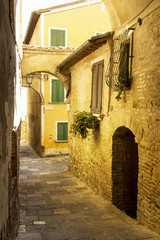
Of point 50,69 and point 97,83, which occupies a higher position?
point 50,69

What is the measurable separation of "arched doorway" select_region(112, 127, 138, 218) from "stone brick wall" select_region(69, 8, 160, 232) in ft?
0.10

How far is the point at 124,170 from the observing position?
736 cm

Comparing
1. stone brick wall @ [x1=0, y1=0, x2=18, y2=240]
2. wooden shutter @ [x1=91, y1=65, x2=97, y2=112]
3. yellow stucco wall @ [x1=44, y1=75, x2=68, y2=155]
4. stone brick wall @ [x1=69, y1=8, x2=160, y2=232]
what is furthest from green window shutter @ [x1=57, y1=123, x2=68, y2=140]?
stone brick wall @ [x1=0, y1=0, x2=18, y2=240]

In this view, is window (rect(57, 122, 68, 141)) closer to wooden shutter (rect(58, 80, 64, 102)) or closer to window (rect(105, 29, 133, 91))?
wooden shutter (rect(58, 80, 64, 102))

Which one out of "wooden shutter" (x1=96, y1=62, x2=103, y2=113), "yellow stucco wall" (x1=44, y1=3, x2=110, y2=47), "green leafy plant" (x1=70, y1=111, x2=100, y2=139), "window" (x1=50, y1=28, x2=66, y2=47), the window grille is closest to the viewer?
the window grille

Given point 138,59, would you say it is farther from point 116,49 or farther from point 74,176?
point 74,176

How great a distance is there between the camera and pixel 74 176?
11070 mm

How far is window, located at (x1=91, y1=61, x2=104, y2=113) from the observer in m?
7.98

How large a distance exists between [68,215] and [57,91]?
10.9 metres

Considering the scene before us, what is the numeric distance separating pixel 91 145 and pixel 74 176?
2.81 meters

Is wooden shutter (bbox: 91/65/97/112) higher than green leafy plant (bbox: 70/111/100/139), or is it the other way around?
wooden shutter (bbox: 91/65/97/112)

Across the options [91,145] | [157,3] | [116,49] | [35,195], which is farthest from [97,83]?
[35,195]

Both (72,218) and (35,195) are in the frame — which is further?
(35,195)

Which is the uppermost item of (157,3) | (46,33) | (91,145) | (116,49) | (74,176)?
(46,33)
